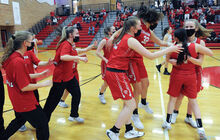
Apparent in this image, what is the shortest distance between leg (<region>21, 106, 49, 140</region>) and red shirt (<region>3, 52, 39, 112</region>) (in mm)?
63

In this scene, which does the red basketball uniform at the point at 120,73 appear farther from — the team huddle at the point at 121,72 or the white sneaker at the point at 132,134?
the white sneaker at the point at 132,134

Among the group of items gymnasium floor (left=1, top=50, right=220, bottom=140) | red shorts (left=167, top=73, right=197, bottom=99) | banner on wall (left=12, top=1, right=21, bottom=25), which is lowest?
gymnasium floor (left=1, top=50, right=220, bottom=140)

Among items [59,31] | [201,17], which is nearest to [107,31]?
[59,31]

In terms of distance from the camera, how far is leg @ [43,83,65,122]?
2777 millimetres

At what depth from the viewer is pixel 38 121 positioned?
2074 millimetres

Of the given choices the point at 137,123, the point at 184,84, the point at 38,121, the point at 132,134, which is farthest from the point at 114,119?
the point at 38,121

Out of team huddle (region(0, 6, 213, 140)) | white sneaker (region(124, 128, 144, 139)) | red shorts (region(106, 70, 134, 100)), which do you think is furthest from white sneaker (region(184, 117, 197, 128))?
red shorts (region(106, 70, 134, 100))

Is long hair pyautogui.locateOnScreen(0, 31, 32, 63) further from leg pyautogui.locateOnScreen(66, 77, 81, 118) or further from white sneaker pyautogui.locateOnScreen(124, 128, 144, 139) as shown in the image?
white sneaker pyautogui.locateOnScreen(124, 128, 144, 139)

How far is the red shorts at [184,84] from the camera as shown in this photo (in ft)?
8.11

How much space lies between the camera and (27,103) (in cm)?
201

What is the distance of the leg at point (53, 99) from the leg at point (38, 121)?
2.13ft

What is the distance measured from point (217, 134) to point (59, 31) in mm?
3146

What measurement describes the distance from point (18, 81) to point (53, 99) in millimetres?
970

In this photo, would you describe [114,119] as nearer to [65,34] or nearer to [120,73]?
[120,73]
